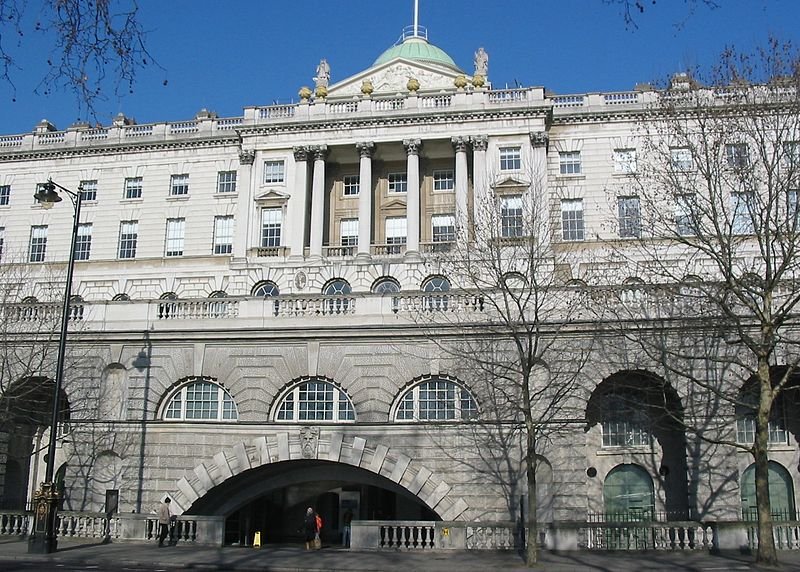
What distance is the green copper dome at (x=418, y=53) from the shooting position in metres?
65.0

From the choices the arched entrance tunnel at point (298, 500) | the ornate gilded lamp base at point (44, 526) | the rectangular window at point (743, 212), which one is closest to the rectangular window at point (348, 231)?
the arched entrance tunnel at point (298, 500)

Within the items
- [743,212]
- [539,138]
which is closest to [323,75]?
[539,138]

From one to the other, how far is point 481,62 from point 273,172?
1601cm

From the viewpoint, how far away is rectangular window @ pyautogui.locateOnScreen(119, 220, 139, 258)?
5681 cm

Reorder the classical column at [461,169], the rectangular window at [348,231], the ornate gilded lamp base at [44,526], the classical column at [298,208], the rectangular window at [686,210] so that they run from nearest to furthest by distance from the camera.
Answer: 1. the ornate gilded lamp base at [44,526]
2. the rectangular window at [686,210]
3. the classical column at [461,169]
4. the classical column at [298,208]
5. the rectangular window at [348,231]

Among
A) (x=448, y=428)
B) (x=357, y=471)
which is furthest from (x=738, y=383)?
(x=357, y=471)

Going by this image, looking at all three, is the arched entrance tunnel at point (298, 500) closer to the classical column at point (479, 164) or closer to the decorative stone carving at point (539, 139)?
the classical column at point (479, 164)

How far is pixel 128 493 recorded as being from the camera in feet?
103

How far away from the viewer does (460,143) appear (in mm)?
53875

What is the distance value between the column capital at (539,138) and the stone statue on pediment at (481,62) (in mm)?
7619

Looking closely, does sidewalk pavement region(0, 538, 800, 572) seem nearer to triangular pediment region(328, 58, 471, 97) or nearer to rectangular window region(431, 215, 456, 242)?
rectangular window region(431, 215, 456, 242)

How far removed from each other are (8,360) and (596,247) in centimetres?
3157

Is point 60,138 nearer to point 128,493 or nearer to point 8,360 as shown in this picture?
point 8,360

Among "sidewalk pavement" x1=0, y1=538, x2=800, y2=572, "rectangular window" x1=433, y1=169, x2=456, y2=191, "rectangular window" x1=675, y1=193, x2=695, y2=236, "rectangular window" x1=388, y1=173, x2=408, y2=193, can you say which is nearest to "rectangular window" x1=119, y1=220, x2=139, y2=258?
"rectangular window" x1=388, y1=173, x2=408, y2=193
